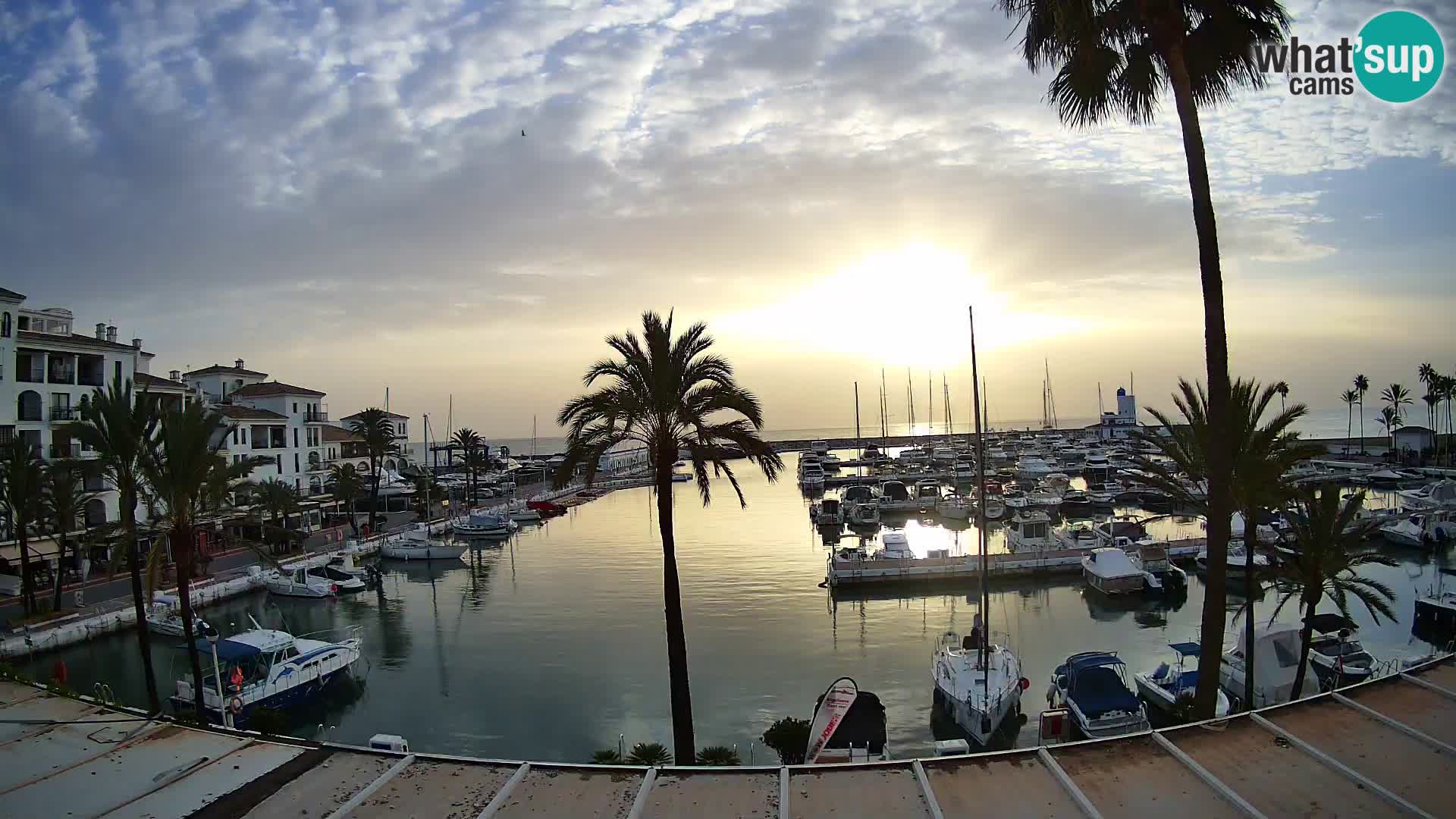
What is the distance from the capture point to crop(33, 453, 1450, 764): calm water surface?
21875 millimetres

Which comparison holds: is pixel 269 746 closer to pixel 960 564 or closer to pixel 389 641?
pixel 389 641

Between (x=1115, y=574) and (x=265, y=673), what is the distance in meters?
35.0

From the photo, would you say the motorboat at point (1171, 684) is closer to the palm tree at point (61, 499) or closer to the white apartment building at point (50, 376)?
the palm tree at point (61, 499)

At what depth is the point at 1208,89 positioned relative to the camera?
38.5ft

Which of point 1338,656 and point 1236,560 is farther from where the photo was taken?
point 1236,560

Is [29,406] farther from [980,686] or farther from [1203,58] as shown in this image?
[1203,58]

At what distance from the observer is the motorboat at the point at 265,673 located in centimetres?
2234

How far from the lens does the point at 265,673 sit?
78.1ft

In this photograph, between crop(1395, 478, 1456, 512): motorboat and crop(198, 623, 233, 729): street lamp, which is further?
crop(1395, 478, 1456, 512): motorboat

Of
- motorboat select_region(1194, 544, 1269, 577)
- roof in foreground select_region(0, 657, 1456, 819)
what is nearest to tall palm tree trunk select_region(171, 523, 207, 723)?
roof in foreground select_region(0, 657, 1456, 819)

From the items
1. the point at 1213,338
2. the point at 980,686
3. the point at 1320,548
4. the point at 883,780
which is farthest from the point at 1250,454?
the point at 883,780

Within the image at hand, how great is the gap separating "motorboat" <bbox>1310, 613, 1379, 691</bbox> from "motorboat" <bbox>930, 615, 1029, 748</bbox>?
7349 millimetres

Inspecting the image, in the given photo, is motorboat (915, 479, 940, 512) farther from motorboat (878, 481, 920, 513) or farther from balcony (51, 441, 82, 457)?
balcony (51, 441, 82, 457)

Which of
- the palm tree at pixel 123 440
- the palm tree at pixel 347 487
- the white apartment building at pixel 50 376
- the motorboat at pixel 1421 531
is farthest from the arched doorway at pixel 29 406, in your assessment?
the motorboat at pixel 1421 531
